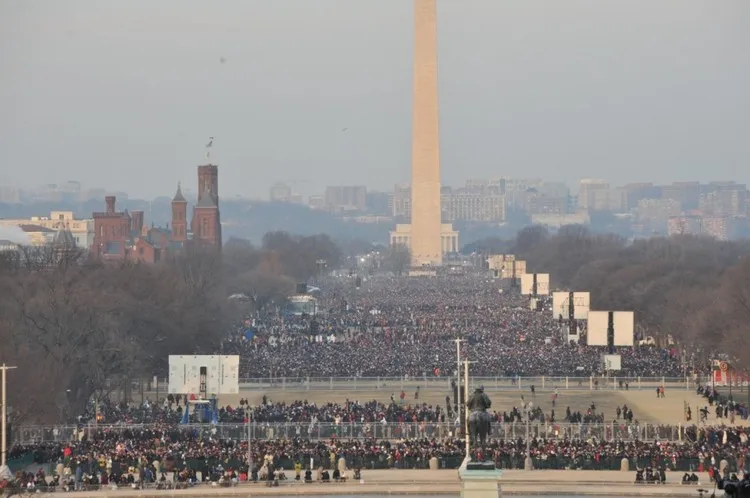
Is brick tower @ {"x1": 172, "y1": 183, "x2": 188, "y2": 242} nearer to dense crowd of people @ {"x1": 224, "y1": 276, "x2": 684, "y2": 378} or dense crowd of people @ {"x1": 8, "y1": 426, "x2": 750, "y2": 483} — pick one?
dense crowd of people @ {"x1": 224, "y1": 276, "x2": 684, "y2": 378}

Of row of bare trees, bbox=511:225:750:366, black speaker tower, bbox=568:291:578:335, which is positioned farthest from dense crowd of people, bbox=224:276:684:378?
row of bare trees, bbox=511:225:750:366

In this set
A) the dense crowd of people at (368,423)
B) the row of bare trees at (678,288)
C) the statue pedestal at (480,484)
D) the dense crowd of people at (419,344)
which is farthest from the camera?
the row of bare trees at (678,288)

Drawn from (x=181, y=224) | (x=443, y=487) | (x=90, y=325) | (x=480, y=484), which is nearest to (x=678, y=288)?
(x=90, y=325)

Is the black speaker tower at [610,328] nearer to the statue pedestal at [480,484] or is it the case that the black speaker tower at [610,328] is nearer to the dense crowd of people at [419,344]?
the dense crowd of people at [419,344]

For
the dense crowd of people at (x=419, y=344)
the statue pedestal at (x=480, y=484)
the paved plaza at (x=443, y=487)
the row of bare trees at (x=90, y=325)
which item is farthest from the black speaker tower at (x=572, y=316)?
the statue pedestal at (x=480, y=484)

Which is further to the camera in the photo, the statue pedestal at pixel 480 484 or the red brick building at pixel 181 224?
the red brick building at pixel 181 224

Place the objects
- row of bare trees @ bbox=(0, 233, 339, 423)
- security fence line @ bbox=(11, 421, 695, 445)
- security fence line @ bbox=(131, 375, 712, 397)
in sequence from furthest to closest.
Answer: security fence line @ bbox=(131, 375, 712, 397) → row of bare trees @ bbox=(0, 233, 339, 423) → security fence line @ bbox=(11, 421, 695, 445)

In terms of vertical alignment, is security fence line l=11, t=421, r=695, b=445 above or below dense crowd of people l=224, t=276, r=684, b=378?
below
